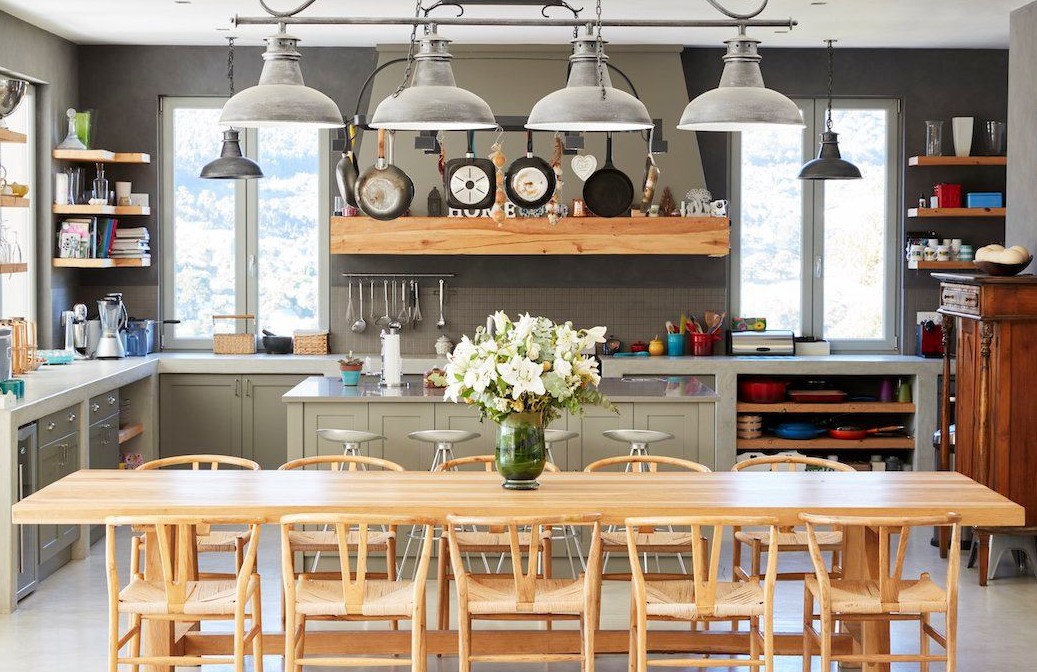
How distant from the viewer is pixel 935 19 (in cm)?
769

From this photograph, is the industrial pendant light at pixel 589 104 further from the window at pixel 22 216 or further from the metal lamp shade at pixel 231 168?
the window at pixel 22 216

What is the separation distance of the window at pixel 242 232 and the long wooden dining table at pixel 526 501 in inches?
167

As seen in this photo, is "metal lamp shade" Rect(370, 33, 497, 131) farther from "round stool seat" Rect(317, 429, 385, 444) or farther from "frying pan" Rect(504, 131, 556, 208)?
"round stool seat" Rect(317, 429, 385, 444)

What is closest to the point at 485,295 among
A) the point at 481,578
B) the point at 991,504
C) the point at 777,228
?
the point at 777,228

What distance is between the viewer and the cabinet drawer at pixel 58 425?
6.18m

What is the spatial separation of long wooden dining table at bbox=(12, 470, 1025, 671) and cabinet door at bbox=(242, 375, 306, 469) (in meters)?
3.57

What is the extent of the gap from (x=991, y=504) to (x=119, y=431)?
538cm

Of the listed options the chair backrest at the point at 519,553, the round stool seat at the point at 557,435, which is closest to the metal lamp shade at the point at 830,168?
the round stool seat at the point at 557,435

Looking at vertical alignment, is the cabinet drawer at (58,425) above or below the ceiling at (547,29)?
below

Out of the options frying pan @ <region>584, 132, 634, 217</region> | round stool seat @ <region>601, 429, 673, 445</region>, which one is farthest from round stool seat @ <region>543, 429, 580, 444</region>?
frying pan @ <region>584, 132, 634, 217</region>

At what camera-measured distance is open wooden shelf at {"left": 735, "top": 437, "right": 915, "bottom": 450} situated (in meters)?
8.36

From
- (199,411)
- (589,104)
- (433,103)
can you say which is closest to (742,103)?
(589,104)

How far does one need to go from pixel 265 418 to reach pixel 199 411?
0.45 metres

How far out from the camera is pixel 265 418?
8.49m
